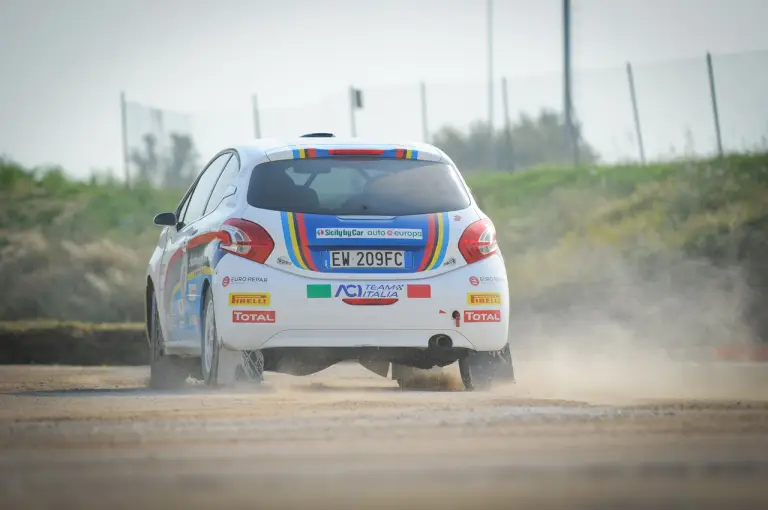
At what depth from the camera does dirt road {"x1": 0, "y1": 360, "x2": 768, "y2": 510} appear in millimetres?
6539

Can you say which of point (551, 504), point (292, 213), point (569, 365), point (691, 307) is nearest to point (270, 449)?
point (551, 504)

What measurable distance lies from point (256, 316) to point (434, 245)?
118 cm

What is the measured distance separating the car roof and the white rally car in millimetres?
20

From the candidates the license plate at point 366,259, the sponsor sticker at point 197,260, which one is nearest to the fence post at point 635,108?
the sponsor sticker at point 197,260

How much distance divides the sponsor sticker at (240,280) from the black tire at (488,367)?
1.51 metres

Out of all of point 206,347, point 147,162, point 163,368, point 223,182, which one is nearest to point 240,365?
point 206,347

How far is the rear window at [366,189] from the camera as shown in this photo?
11.5 m

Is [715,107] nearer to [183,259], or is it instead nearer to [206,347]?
[183,259]

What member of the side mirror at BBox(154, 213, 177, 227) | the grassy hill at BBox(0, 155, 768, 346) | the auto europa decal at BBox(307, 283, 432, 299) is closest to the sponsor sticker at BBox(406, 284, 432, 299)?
the auto europa decal at BBox(307, 283, 432, 299)

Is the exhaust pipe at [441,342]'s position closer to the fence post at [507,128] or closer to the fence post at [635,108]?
the fence post at [635,108]

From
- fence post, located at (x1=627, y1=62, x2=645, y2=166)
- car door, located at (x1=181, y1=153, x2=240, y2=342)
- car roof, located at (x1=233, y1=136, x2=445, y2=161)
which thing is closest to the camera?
car door, located at (x1=181, y1=153, x2=240, y2=342)

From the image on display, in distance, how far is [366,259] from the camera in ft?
37.2

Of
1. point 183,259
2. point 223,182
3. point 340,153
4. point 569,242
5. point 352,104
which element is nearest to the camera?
point 340,153

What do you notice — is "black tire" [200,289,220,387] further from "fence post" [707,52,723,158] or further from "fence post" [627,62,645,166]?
"fence post" [627,62,645,166]
